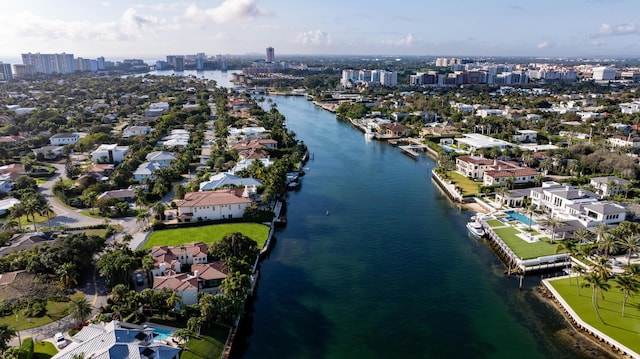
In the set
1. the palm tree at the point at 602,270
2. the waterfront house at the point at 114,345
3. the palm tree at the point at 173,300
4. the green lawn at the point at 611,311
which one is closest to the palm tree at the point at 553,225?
the green lawn at the point at 611,311

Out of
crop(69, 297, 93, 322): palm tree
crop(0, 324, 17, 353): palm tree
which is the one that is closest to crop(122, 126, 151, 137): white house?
crop(69, 297, 93, 322): palm tree

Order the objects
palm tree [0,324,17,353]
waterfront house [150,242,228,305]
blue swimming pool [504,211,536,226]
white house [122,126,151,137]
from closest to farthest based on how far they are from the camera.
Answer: palm tree [0,324,17,353] < waterfront house [150,242,228,305] < blue swimming pool [504,211,536,226] < white house [122,126,151,137]

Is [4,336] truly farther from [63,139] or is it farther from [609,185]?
[63,139]

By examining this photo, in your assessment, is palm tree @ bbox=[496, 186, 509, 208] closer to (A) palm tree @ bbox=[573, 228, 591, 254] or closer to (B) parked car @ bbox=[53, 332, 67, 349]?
(A) palm tree @ bbox=[573, 228, 591, 254]

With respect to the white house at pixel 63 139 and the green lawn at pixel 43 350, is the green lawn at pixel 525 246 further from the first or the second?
the white house at pixel 63 139

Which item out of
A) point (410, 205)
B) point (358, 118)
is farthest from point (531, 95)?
point (410, 205)

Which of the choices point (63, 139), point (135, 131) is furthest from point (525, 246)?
point (63, 139)
